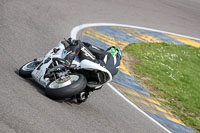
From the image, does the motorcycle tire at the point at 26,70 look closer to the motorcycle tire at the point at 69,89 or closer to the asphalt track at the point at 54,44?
the asphalt track at the point at 54,44

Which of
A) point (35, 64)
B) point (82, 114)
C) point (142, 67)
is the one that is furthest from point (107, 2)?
point (82, 114)

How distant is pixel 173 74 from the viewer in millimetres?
11398

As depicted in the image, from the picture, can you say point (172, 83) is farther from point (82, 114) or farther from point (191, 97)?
point (82, 114)

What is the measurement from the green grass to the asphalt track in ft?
5.47

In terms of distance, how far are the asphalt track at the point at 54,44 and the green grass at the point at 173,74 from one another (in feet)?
5.47

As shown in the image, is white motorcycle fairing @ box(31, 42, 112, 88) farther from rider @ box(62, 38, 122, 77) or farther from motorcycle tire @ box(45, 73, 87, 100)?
motorcycle tire @ box(45, 73, 87, 100)

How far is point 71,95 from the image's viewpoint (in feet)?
20.5

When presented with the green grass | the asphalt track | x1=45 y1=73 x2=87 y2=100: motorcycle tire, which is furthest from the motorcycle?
the green grass

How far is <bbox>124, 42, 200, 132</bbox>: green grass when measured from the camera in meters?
9.45

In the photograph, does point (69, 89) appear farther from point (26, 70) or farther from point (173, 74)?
point (173, 74)

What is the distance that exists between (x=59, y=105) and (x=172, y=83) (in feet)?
17.1

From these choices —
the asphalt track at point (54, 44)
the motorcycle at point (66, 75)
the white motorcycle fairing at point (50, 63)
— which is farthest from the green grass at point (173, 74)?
the white motorcycle fairing at point (50, 63)

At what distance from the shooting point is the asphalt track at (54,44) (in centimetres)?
566

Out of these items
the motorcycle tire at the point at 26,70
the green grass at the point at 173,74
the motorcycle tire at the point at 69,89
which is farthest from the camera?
the green grass at the point at 173,74
